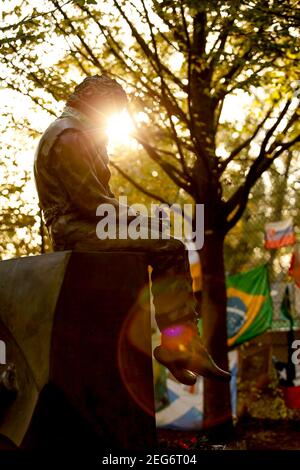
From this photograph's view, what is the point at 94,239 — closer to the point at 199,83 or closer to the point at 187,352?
the point at 187,352

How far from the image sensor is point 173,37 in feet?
37.4

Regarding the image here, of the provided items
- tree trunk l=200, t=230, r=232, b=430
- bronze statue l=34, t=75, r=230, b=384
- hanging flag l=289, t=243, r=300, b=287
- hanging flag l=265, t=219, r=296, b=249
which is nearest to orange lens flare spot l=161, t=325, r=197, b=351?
bronze statue l=34, t=75, r=230, b=384

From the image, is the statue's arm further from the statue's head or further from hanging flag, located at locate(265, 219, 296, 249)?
hanging flag, located at locate(265, 219, 296, 249)

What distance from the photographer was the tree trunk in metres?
11.8

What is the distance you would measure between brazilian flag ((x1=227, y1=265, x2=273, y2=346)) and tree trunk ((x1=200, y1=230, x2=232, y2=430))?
2.67 metres

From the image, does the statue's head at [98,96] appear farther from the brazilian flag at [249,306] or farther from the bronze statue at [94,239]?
the brazilian flag at [249,306]

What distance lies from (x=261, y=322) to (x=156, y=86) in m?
5.17

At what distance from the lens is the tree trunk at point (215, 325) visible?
11781 mm

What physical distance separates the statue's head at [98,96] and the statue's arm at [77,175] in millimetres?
319

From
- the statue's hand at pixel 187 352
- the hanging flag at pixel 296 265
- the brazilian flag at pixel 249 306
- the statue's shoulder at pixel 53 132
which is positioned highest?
the statue's shoulder at pixel 53 132

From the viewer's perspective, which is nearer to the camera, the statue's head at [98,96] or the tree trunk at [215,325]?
the statue's head at [98,96]

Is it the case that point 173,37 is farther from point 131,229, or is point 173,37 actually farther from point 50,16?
point 131,229

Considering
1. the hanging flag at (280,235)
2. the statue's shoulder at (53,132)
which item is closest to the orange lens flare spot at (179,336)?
the statue's shoulder at (53,132)
